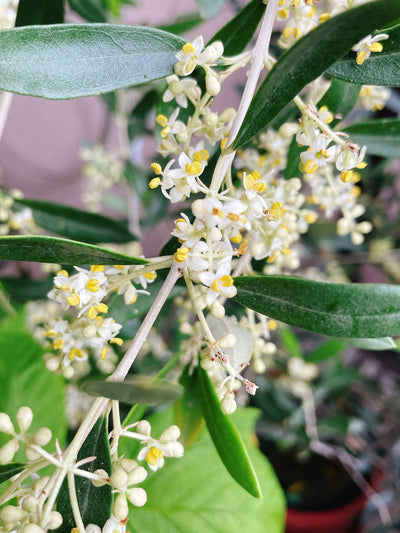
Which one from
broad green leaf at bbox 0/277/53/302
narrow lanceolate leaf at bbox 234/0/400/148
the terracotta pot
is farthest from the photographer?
the terracotta pot

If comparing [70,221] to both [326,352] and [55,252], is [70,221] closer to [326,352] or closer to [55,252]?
[55,252]

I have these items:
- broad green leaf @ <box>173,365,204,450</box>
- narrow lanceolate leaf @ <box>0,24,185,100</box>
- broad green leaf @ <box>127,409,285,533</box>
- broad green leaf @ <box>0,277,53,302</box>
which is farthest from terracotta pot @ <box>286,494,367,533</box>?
narrow lanceolate leaf @ <box>0,24,185,100</box>

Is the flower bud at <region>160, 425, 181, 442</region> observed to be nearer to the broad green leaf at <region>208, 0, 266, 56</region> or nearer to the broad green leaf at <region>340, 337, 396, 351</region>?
the broad green leaf at <region>340, 337, 396, 351</region>

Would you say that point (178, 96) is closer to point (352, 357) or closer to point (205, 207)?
point (205, 207)

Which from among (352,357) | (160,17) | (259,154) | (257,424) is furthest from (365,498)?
(160,17)

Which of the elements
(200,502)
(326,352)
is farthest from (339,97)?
(326,352)

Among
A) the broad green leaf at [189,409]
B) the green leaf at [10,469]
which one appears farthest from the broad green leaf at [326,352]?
the green leaf at [10,469]

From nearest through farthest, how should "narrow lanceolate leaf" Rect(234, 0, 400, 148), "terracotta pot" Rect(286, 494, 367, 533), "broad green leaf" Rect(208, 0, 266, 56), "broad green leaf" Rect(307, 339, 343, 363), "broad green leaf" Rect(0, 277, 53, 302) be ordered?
"narrow lanceolate leaf" Rect(234, 0, 400, 148) → "broad green leaf" Rect(208, 0, 266, 56) → "broad green leaf" Rect(0, 277, 53, 302) → "broad green leaf" Rect(307, 339, 343, 363) → "terracotta pot" Rect(286, 494, 367, 533)
